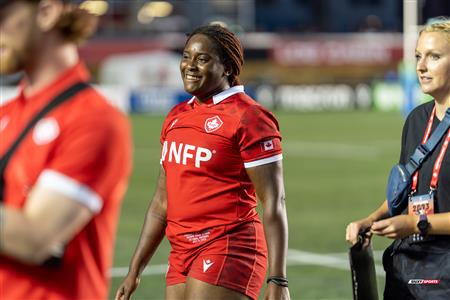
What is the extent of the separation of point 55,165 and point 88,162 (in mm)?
93

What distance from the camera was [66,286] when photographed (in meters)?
3.46

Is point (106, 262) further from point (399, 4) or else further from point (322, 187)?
point (399, 4)

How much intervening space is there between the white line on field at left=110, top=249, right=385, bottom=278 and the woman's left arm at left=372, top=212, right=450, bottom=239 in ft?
19.2

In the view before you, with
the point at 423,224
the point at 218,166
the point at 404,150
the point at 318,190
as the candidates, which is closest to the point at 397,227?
the point at 423,224

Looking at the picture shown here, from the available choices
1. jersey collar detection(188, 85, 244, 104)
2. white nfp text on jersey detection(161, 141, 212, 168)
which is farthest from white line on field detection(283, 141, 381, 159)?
white nfp text on jersey detection(161, 141, 212, 168)

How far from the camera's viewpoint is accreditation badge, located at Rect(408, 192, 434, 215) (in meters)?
5.34

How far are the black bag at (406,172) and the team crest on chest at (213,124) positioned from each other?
85 centimetres

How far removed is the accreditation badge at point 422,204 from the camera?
5.34 metres

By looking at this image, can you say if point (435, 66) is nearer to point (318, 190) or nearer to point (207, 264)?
point (207, 264)

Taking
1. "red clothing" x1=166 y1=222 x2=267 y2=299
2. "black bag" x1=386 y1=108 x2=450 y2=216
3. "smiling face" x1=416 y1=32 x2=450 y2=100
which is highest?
"smiling face" x1=416 y1=32 x2=450 y2=100

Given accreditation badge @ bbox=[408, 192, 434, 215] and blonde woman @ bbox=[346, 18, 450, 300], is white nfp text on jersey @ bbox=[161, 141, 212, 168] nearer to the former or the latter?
blonde woman @ bbox=[346, 18, 450, 300]

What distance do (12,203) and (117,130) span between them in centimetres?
37

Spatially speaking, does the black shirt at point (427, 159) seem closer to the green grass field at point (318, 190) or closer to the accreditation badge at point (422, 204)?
the accreditation badge at point (422, 204)

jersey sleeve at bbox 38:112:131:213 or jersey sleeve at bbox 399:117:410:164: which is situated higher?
jersey sleeve at bbox 38:112:131:213
